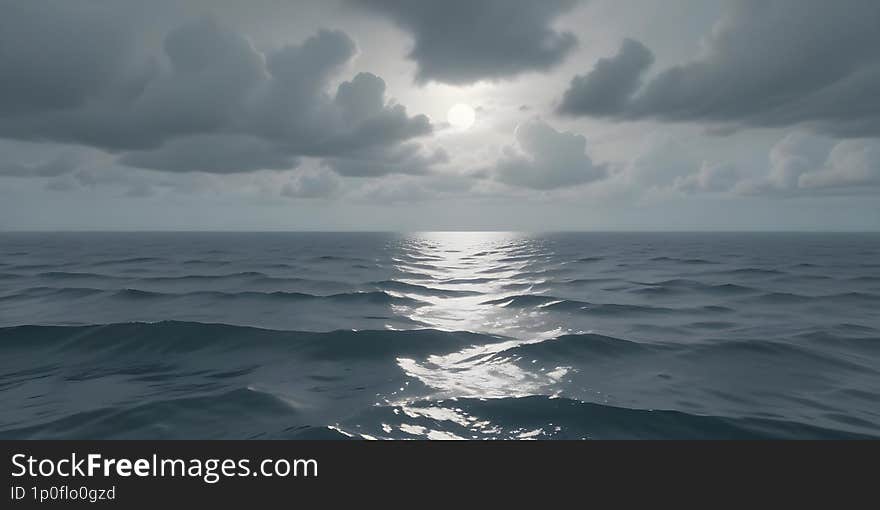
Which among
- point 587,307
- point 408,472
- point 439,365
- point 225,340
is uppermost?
point 408,472

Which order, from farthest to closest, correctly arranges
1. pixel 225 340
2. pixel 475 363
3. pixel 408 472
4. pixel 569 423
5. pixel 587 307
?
pixel 587 307, pixel 225 340, pixel 475 363, pixel 569 423, pixel 408 472

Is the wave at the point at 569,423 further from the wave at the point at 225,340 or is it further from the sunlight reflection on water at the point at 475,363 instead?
the wave at the point at 225,340

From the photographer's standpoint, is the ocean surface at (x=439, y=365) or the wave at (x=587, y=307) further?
the wave at (x=587, y=307)

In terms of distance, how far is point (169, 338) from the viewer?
1337 cm

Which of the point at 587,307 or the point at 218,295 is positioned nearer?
the point at 587,307

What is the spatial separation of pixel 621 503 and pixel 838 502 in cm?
244

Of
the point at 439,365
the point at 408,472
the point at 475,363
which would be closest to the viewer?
the point at 408,472

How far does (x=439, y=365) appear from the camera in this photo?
11125 mm

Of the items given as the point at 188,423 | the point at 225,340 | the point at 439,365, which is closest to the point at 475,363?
the point at 439,365

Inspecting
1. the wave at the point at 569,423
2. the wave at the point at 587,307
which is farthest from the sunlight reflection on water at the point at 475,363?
the wave at the point at 587,307

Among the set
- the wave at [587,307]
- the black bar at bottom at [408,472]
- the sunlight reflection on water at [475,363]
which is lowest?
the sunlight reflection on water at [475,363]

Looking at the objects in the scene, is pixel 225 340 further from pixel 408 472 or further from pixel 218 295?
pixel 218 295

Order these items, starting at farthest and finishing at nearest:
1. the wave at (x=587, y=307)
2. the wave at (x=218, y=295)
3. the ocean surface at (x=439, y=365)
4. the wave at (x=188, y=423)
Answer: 1. the wave at (x=218, y=295)
2. the wave at (x=587, y=307)
3. the ocean surface at (x=439, y=365)
4. the wave at (x=188, y=423)

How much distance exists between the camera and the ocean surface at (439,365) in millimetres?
7336
